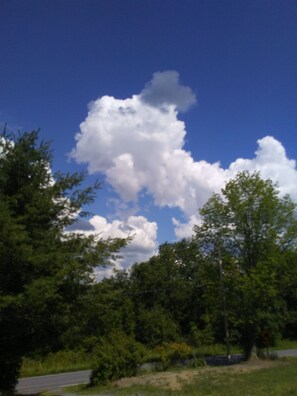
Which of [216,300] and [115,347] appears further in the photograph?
[216,300]

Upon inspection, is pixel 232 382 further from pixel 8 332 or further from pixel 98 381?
pixel 8 332

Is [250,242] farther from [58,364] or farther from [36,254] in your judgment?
[58,364]

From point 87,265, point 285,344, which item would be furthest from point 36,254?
point 285,344

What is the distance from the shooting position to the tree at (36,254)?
14.3 meters

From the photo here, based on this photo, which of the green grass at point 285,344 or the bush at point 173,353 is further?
the green grass at point 285,344

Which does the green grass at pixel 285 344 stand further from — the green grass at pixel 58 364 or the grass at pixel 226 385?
the grass at pixel 226 385

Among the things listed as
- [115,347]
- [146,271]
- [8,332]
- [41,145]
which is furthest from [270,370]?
[146,271]

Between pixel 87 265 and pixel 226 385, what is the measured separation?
7.24m

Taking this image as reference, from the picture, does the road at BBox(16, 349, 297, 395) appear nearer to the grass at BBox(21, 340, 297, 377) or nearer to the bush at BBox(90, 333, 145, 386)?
the bush at BBox(90, 333, 145, 386)

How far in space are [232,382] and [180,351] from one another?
8817 mm

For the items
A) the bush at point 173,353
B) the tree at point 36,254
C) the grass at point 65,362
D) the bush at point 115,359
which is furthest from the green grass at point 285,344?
the tree at point 36,254

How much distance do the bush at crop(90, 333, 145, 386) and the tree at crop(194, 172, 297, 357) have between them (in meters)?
6.80

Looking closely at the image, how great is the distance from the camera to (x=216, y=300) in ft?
98.2

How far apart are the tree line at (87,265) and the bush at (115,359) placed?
1.96 ft
